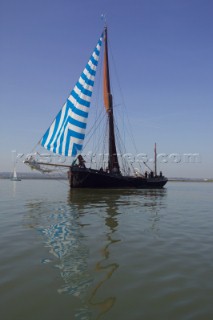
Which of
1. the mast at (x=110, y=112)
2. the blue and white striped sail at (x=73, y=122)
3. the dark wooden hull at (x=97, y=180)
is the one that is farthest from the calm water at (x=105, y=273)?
the mast at (x=110, y=112)

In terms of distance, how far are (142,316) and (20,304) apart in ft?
5.88

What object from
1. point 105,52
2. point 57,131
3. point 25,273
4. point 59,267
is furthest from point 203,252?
point 105,52

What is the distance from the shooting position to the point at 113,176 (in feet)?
121

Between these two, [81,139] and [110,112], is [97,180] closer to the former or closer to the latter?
[81,139]

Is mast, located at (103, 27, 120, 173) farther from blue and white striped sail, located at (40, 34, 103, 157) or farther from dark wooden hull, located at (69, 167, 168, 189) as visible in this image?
blue and white striped sail, located at (40, 34, 103, 157)

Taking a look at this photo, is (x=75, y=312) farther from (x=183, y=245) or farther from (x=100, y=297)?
(x=183, y=245)

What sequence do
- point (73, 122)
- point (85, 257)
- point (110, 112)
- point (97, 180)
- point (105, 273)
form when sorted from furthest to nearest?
point (110, 112) < point (97, 180) < point (73, 122) < point (85, 257) < point (105, 273)

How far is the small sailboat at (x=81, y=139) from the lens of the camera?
107ft

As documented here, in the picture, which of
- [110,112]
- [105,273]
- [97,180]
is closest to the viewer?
[105,273]

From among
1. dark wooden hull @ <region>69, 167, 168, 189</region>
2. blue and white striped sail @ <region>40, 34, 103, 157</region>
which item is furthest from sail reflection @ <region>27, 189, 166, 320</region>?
dark wooden hull @ <region>69, 167, 168, 189</region>

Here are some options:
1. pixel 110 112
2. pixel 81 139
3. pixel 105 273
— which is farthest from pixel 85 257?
pixel 110 112

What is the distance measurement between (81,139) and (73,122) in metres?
2.20

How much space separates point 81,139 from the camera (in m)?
34.1

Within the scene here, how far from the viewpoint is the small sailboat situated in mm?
32469
